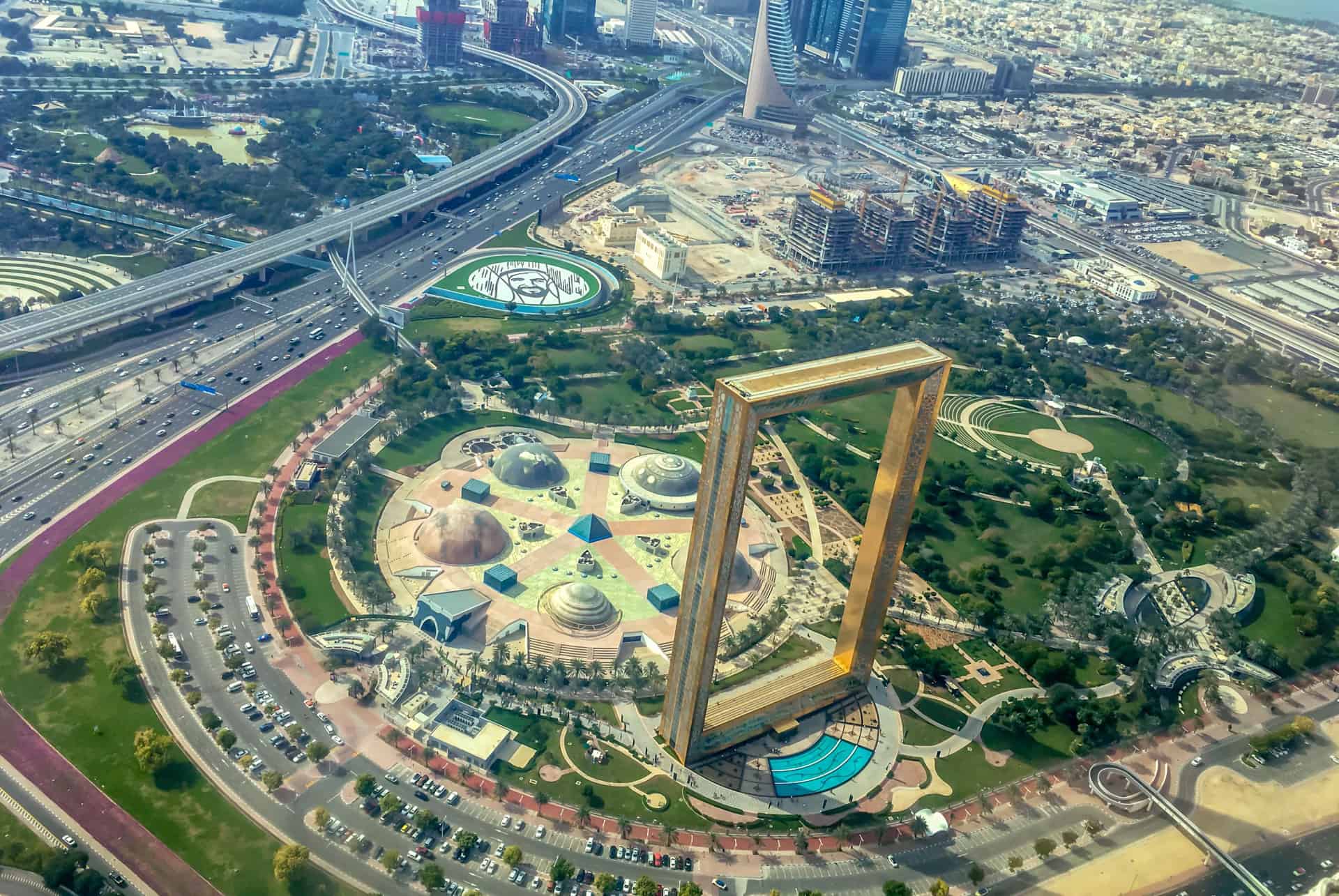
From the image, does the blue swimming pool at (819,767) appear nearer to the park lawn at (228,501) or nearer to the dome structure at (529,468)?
the dome structure at (529,468)

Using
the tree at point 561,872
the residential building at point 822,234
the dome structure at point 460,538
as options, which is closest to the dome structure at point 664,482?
the dome structure at point 460,538

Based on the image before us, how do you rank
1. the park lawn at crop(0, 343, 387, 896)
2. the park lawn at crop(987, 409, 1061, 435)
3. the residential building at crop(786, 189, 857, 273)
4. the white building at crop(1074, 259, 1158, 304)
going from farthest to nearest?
the white building at crop(1074, 259, 1158, 304)
the residential building at crop(786, 189, 857, 273)
the park lawn at crop(987, 409, 1061, 435)
the park lawn at crop(0, 343, 387, 896)

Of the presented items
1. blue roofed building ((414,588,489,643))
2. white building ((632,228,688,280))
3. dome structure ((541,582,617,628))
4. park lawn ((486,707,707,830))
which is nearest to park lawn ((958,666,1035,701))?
park lawn ((486,707,707,830))

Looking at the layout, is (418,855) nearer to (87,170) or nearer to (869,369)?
(869,369)

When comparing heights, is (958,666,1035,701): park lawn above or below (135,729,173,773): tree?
above

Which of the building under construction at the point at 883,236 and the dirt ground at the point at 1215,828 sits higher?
the building under construction at the point at 883,236

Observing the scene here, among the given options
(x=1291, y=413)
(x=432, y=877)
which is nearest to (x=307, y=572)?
(x=432, y=877)

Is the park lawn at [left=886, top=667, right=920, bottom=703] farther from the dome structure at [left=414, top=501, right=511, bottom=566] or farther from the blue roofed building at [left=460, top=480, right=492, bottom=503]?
the blue roofed building at [left=460, top=480, right=492, bottom=503]
